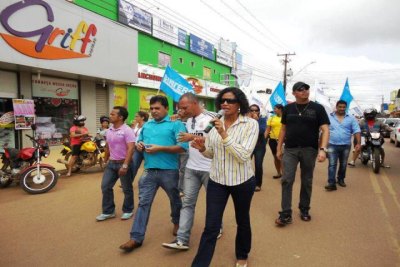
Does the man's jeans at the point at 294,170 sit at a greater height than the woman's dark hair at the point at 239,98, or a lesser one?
lesser

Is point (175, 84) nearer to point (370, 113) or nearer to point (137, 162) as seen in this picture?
point (137, 162)

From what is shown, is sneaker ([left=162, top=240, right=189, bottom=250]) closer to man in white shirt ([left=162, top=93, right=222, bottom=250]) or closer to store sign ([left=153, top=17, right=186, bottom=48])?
man in white shirt ([left=162, top=93, right=222, bottom=250])

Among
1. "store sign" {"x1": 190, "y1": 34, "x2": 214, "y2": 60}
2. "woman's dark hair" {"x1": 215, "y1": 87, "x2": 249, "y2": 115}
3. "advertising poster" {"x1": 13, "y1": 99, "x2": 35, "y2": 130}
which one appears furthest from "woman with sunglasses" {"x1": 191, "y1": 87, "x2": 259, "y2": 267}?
"store sign" {"x1": 190, "y1": 34, "x2": 214, "y2": 60}

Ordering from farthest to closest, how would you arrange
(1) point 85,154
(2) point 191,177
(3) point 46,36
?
(3) point 46,36 → (1) point 85,154 → (2) point 191,177

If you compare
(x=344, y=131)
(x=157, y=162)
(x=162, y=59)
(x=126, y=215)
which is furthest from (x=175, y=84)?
(x=162, y=59)

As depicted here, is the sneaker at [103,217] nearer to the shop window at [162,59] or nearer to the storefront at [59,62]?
the storefront at [59,62]

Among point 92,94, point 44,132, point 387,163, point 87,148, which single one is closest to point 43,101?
point 44,132

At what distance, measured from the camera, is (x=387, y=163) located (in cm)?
1073

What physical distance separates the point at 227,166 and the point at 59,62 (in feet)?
35.1

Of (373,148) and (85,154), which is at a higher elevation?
(373,148)

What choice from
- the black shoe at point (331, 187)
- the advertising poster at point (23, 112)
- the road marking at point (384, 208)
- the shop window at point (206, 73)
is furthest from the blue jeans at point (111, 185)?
the shop window at point (206, 73)

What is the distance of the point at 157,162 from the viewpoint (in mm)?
3723

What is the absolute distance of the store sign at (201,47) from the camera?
81.9 ft

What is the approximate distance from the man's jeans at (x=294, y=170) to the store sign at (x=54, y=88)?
1085 centimetres
